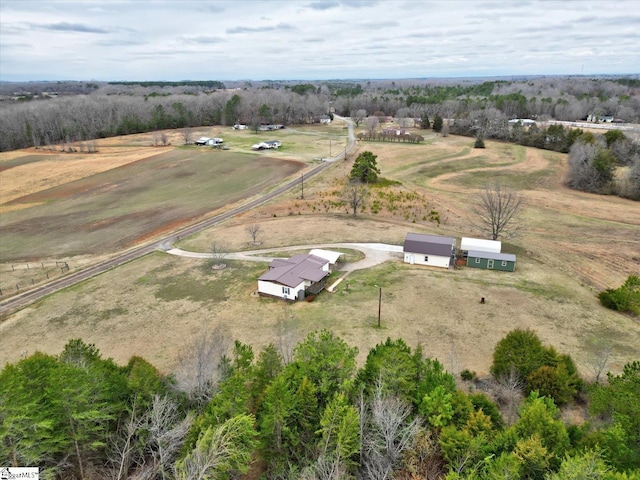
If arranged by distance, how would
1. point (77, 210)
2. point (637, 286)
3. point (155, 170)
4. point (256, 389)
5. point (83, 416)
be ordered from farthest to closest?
point (155, 170)
point (77, 210)
point (637, 286)
point (256, 389)
point (83, 416)

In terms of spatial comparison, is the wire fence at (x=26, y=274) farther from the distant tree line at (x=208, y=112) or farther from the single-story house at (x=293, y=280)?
the distant tree line at (x=208, y=112)

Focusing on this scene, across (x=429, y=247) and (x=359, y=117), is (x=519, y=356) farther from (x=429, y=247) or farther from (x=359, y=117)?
(x=359, y=117)

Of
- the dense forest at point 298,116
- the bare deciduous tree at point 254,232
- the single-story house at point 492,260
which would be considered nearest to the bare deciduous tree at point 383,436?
the single-story house at point 492,260

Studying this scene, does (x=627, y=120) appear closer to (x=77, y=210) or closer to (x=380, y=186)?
(x=380, y=186)

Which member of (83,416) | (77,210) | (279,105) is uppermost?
(279,105)

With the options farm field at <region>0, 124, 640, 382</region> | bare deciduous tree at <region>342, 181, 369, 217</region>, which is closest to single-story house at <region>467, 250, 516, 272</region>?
farm field at <region>0, 124, 640, 382</region>

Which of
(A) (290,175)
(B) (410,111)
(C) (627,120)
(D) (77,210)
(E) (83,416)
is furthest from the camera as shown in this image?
(B) (410,111)

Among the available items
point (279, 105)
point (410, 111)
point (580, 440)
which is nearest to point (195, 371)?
point (580, 440)
